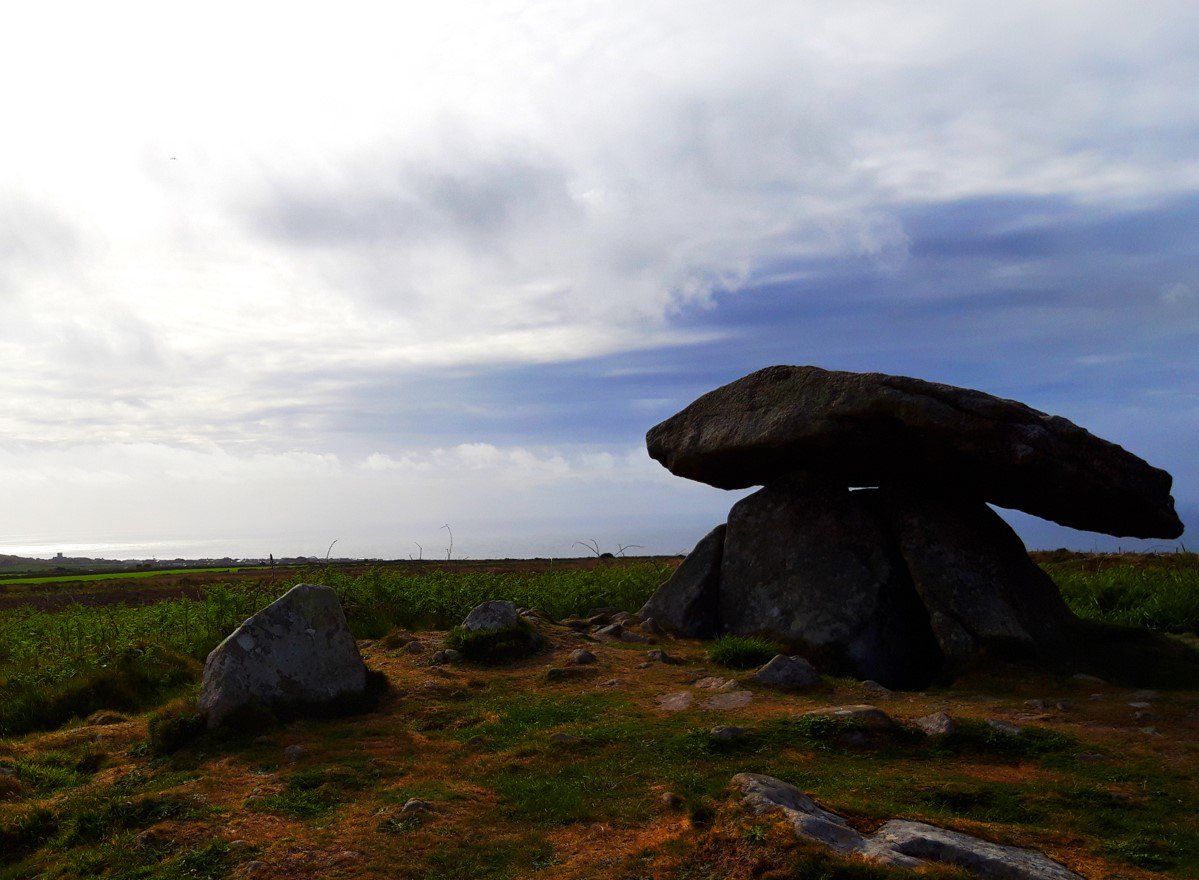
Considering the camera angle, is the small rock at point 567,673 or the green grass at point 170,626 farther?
the green grass at point 170,626

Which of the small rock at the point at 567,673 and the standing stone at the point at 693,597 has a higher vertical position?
the standing stone at the point at 693,597

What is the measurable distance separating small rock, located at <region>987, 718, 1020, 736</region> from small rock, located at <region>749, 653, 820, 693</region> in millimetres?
2304

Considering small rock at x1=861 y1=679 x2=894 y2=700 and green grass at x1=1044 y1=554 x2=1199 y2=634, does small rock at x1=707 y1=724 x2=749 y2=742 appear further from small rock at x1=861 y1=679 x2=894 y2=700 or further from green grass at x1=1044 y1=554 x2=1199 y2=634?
green grass at x1=1044 y1=554 x2=1199 y2=634

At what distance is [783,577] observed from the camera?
13484 millimetres

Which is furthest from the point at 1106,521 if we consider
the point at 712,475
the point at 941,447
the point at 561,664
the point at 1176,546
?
the point at 1176,546

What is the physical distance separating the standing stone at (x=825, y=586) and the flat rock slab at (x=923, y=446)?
807mm

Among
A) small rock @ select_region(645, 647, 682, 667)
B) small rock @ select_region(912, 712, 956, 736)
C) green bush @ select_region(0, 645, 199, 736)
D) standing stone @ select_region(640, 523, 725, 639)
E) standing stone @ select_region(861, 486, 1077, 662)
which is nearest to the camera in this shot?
small rock @ select_region(912, 712, 956, 736)

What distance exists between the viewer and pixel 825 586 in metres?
13.0

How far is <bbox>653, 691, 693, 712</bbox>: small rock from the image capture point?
9.50 meters

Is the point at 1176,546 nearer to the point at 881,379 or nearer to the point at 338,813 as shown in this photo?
the point at 881,379

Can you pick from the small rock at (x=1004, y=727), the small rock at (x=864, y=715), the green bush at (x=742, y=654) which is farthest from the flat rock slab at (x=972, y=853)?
the green bush at (x=742, y=654)

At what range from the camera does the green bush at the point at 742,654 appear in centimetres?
1150

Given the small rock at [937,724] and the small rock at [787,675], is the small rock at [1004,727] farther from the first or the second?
the small rock at [787,675]

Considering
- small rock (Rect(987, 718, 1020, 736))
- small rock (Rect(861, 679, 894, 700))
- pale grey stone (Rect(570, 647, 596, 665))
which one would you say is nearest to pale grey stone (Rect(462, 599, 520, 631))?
pale grey stone (Rect(570, 647, 596, 665))
